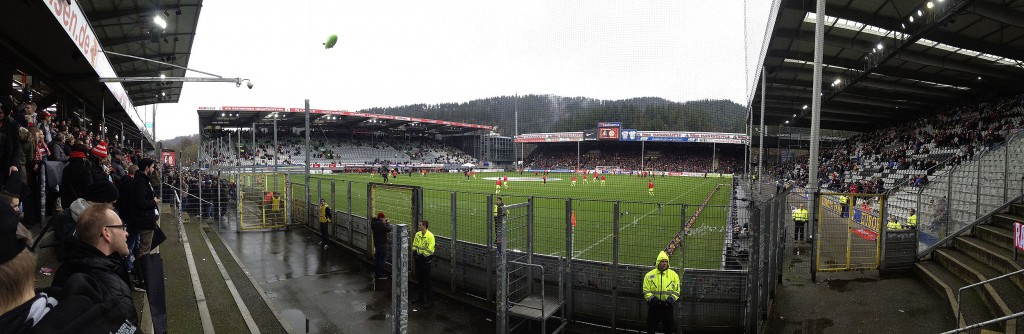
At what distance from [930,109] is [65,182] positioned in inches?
1902

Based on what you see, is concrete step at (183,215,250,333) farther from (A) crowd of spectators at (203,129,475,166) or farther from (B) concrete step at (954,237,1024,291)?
(A) crowd of spectators at (203,129,475,166)

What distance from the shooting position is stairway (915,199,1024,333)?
6113mm

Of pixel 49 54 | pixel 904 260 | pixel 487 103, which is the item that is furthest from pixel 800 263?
pixel 487 103

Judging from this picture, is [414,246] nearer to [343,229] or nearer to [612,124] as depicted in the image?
[343,229]

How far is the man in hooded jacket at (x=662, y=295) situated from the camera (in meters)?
6.39

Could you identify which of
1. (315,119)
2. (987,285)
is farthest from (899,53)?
(315,119)

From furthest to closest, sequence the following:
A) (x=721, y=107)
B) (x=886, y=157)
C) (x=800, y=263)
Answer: (x=721, y=107)
(x=886, y=157)
(x=800, y=263)

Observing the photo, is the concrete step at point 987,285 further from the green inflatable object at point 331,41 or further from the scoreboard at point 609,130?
the scoreboard at point 609,130

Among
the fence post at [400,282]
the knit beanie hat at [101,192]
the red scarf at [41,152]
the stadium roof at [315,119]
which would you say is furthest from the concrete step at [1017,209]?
the stadium roof at [315,119]

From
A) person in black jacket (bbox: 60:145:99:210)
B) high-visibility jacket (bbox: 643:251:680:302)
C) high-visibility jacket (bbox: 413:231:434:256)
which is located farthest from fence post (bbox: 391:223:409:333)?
high-visibility jacket (bbox: 413:231:434:256)

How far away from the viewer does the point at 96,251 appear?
2402 mm

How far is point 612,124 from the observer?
7375cm

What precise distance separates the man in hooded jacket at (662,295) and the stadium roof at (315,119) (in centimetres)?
A: 3727

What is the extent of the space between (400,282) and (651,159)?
2916 inches
